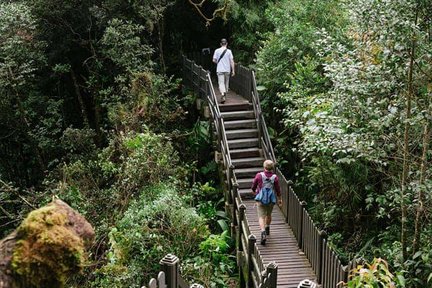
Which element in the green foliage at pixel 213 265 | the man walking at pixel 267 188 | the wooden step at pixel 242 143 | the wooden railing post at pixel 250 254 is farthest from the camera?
the wooden step at pixel 242 143

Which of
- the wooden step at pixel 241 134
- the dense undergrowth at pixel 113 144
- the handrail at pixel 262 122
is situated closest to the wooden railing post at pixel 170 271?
the dense undergrowth at pixel 113 144

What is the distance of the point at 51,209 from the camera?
2.97 meters

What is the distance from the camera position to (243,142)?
14195 mm

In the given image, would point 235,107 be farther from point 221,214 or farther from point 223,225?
point 223,225

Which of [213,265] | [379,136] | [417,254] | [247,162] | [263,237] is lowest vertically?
[213,265]

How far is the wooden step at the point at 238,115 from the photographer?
14.9m

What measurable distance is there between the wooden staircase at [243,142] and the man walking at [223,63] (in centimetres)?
66

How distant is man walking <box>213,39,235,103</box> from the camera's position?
49.1 feet

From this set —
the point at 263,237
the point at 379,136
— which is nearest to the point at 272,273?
the point at 379,136

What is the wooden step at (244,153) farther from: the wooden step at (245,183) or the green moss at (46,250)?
the green moss at (46,250)

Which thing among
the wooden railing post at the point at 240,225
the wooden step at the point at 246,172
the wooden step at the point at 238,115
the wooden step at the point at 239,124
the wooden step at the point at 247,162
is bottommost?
the wooden railing post at the point at 240,225

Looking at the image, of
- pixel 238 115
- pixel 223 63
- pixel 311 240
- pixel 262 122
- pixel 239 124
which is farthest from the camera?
pixel 223 63

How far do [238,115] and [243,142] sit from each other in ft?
3.58

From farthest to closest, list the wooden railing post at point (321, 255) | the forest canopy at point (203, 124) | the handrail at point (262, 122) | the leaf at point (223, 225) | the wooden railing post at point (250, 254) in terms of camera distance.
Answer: the handrail at point (262, 122) < the leaf at point (223, 225) < the wooden railing post at point (250, 254) < the wooden railing post at point (321, 255) < the forest canopy at point (203, 124)
